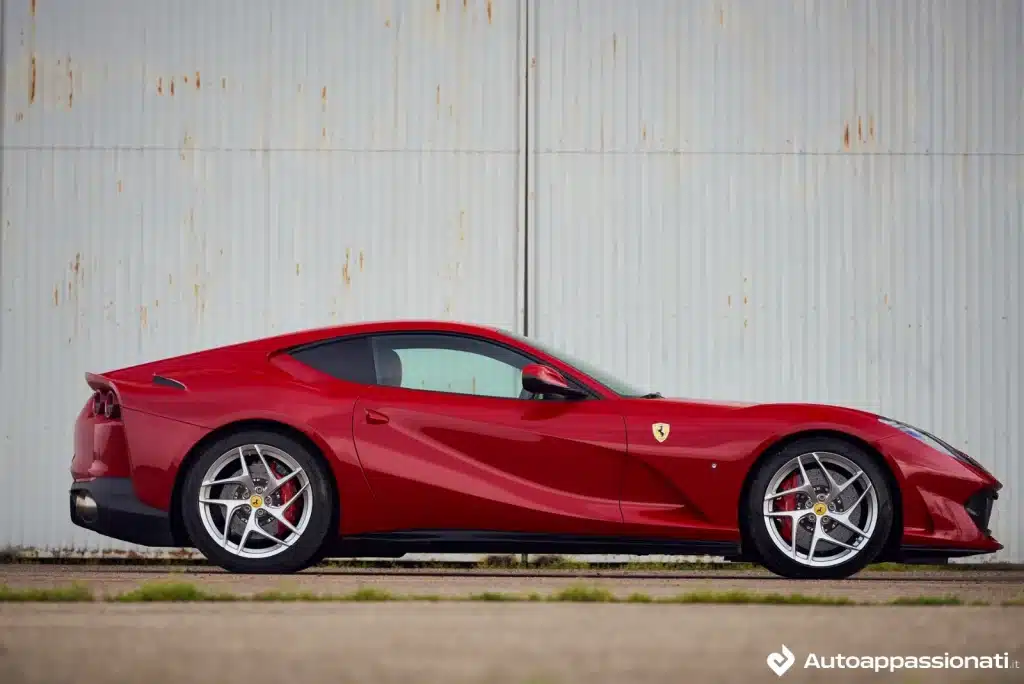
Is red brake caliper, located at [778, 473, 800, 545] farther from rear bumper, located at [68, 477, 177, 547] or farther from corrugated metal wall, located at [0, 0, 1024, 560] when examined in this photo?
corrugated metal wall, located at [0, 0, 1024, 560]

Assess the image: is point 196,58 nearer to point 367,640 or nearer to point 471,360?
point 471,360

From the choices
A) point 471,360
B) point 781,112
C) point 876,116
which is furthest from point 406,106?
point 471,360

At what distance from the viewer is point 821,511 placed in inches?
257

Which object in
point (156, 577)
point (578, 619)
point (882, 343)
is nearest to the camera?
point (578, 619)

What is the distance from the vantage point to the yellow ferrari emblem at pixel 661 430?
658cm

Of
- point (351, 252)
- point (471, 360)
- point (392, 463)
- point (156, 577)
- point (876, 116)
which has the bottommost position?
point (156, 577)

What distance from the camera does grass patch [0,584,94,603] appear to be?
5.52 metres

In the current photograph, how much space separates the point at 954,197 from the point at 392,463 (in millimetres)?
5951

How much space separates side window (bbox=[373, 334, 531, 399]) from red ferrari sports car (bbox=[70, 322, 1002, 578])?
0.14 m

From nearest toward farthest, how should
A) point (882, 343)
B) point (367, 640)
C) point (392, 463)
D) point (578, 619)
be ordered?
point (367, 640) → point (578, 619) → point (392, 463) → point (882, 343)

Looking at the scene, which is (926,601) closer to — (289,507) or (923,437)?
(923,437)

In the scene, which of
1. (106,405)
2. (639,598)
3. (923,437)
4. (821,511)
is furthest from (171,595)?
(923,437)

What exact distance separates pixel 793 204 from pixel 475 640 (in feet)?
23.1

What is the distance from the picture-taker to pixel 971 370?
10492 millimetres
